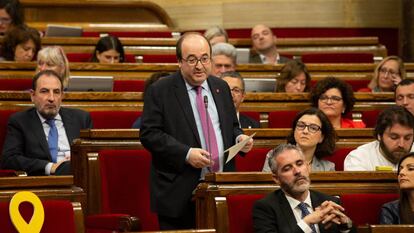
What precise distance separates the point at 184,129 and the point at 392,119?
799 mm

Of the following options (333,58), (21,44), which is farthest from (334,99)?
(333,58)

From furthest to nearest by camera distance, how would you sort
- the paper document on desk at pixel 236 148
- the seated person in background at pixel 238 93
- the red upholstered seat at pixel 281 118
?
the red upholstered seat at pixel 281 118 → the seated person in background at pixel 238 93 → the paper document on desk at pixel 236 148

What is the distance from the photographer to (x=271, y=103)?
469 centimetres

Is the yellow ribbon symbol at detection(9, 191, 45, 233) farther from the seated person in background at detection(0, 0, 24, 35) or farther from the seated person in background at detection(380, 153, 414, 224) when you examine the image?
the seated person in background at detection(0, 0, 24, 35)

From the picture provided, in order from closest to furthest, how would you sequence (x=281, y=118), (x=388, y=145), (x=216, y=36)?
(x=388, y=145) → (x=281, y=118) → (x=216, y=36)

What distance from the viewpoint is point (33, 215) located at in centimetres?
290

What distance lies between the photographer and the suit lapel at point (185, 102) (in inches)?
134

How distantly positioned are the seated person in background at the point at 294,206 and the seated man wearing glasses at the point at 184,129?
7.7 inches

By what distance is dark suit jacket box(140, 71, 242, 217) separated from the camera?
334 cm

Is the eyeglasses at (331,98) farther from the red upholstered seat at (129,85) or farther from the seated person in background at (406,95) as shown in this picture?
the red upholstered seat at (129,85)

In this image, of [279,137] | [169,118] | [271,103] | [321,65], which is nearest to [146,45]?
[321,65]

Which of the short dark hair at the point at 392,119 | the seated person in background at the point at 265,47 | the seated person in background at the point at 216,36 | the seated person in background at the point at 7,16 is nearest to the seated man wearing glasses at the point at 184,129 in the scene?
the short dark hair at the point at 392,119

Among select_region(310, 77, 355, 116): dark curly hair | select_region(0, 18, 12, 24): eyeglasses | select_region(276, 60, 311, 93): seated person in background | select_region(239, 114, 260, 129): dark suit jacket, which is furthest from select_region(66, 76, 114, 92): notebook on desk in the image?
select_region(0, 18, 12, 24): eyeglasses

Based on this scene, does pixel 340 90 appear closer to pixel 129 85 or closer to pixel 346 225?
pixel 129 85
